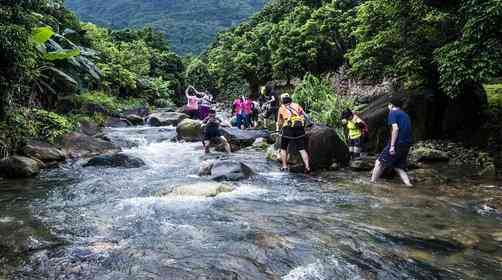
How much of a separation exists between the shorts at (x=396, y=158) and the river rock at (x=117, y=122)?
56.3ft

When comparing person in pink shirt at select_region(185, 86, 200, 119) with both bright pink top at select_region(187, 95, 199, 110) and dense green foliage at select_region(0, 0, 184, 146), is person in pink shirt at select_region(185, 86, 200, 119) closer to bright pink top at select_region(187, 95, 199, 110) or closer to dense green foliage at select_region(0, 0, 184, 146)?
bright pink top at select_region(187, 95, 199, 110)

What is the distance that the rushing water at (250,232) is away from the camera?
15.4ft

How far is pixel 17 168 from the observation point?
33.5ft

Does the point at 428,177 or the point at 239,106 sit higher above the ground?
the point at 239,106

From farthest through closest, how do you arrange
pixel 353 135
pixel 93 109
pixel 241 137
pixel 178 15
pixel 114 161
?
pixel 178 15 < pixel 93 109 < pixel 241 137 < pixel 353 135 < pixel 114 161

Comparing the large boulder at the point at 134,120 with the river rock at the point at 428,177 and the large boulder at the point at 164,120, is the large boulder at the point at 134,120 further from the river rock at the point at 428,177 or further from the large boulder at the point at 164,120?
the river rock at the point at 428,177

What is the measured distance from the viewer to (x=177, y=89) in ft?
Result: 178

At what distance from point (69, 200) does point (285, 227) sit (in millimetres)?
4135

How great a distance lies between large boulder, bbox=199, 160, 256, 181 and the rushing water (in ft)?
1.92

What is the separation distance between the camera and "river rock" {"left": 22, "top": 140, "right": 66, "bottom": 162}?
11.9m

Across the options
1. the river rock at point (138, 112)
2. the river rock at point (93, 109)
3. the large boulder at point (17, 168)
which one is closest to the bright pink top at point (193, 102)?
the river rock at point (93, 109)

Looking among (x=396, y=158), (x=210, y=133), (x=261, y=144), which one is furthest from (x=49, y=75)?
(x=396, y=158)

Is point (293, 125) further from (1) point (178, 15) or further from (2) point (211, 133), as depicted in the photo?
(1) point (178, 15)

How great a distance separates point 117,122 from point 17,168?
1445 centimetres
